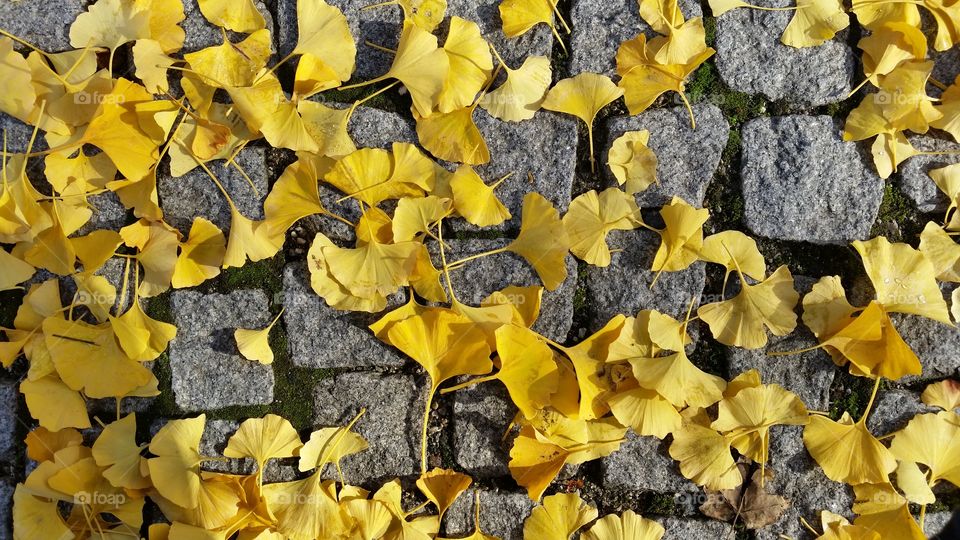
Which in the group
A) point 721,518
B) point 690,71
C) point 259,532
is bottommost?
point 721,518

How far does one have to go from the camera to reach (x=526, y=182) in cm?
171

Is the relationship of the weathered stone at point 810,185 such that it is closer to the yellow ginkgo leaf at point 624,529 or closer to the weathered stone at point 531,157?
the weathered stone at point 531,157

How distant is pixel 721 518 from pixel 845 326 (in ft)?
1.80

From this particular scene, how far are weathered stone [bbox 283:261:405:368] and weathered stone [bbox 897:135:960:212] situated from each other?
130 cm

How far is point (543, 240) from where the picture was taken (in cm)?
164

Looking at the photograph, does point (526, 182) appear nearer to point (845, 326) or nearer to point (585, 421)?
point (585, 421)

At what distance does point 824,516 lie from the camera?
1.70 meters

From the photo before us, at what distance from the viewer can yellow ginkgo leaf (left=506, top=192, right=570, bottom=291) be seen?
1.63 metres

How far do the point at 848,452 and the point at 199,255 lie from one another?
1.59m

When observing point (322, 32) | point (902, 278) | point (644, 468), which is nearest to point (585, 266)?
point (644, 468)

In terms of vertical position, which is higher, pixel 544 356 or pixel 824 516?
pixel 544 356

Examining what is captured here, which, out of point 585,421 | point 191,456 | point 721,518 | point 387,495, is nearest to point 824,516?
point 721,518

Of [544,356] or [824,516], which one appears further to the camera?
[824,516]

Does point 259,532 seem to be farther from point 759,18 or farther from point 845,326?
point 759,18
